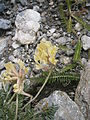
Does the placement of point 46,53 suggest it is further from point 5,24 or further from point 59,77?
point 5,24

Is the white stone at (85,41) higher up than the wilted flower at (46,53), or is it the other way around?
the wilted flower at (46,53)

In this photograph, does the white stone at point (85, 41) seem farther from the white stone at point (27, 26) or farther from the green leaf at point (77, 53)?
the white stone at point (27, 26)

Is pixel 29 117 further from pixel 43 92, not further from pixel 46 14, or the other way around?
pixel 46 14

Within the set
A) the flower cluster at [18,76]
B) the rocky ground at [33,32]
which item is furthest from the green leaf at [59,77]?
the flower cluster at [18,76]

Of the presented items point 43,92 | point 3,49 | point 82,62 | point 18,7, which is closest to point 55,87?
point 43,92

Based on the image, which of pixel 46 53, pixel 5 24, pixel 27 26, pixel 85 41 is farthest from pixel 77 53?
pixel 46 53

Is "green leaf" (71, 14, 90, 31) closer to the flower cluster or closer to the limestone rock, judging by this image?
the limestone rock

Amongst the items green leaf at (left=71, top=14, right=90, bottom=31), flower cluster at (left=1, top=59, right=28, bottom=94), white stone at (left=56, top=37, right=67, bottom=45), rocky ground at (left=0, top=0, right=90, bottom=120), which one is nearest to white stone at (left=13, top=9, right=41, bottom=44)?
rocky ground at (left=0, top=0, right=90, bottom=120)
